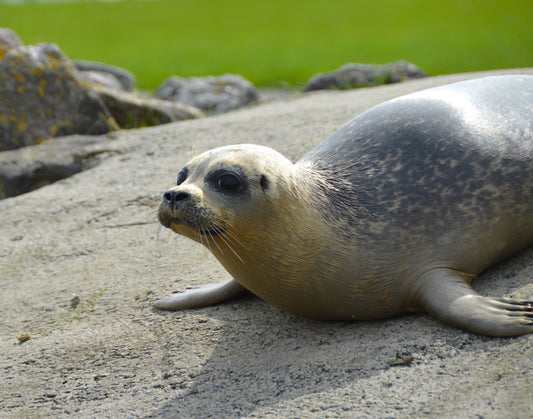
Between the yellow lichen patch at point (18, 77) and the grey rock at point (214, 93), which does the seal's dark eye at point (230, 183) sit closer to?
the yellow lichen patch at point (18, 77)

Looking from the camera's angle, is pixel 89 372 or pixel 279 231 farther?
pixel 89 372

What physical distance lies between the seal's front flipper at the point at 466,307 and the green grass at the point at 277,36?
10.7 m

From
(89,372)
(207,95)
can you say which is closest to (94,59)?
(207,95)

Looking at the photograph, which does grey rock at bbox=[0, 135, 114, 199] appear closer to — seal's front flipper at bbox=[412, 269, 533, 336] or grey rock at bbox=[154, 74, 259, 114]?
grey rock at bbox=[154, 74, 259, 114]

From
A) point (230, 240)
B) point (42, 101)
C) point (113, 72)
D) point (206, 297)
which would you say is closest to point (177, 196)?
point (230, 240)

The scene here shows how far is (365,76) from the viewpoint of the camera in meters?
8.65

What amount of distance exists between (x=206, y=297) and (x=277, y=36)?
73.2ft

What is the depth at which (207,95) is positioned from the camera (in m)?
9.57

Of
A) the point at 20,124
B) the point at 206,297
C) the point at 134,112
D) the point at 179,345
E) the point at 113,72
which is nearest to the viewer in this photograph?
the point at 179,345

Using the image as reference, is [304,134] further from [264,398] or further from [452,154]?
[264,398]

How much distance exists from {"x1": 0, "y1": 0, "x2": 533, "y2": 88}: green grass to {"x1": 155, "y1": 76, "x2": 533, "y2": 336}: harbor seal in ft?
33.6

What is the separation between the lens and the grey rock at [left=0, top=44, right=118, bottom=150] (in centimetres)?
698

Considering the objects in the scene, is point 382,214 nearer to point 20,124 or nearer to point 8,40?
point 20,124

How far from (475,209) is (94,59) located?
19.8m
